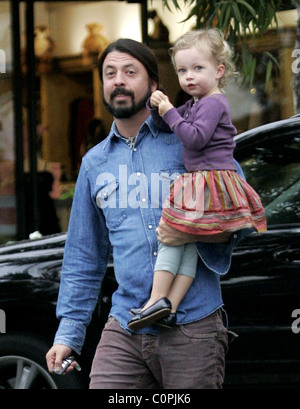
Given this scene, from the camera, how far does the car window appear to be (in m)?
4.71

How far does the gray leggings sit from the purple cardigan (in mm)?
264

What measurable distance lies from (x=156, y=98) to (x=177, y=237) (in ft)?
1.54

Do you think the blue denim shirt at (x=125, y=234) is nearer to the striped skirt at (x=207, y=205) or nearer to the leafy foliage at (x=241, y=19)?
the striped skirt at (x=207, y=205)

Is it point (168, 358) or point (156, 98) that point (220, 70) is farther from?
point (168, 358)

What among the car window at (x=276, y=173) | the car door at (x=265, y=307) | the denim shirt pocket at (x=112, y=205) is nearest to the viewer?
the denim shirt pocket at (x=112, y=205)

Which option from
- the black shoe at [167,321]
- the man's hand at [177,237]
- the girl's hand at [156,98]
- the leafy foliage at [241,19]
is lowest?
the black shoe at [167,321]

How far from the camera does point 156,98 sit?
316cm

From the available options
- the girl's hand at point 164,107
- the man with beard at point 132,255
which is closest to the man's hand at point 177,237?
the man with beard at point 132,255

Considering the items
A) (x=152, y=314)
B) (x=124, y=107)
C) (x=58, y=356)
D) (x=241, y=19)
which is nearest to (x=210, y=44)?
(x=124, y=107)

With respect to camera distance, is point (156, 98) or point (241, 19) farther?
point (241, 19)

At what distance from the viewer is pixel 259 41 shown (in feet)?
24.7

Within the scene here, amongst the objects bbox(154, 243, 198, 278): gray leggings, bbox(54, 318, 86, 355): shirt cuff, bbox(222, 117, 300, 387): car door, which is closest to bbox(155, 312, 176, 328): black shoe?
bbox(154, 243, 198, 278): gray leggings

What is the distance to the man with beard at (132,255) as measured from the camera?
10.1 feet

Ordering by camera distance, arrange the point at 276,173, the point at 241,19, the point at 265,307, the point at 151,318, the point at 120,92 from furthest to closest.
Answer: the point at 241,19 → the point at 276,173 → the point at 265,307 → the point at 120,92 → the point at 151,318
